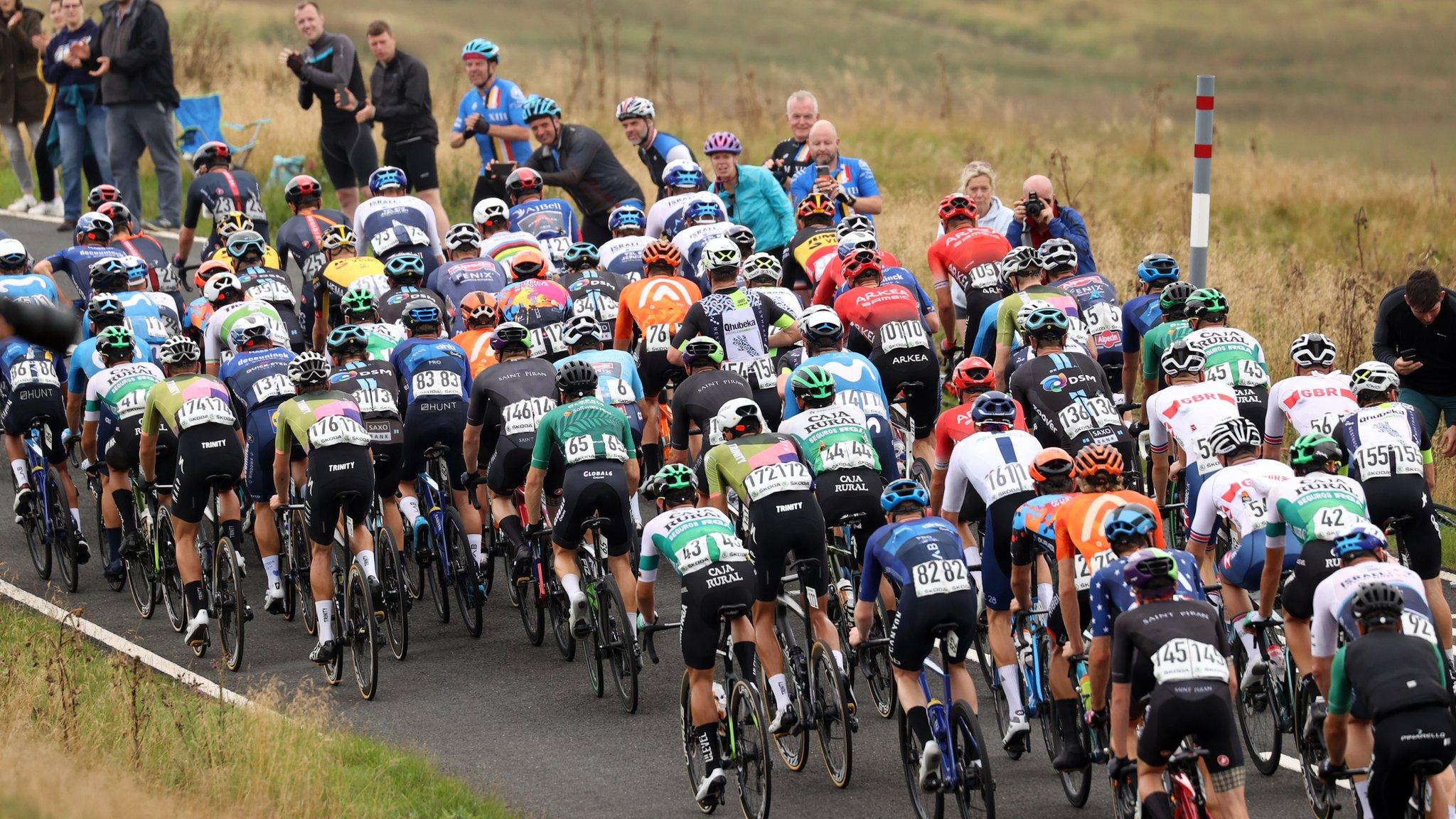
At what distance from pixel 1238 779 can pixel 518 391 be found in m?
6.43

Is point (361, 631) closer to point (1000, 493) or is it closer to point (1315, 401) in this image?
point (1000, 493)

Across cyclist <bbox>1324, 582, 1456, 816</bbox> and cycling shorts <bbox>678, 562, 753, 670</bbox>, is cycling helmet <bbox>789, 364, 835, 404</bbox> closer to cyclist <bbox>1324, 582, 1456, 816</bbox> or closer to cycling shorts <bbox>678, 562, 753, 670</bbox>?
cycling shorts <bbox>678, 562, 753, 670</bbox>

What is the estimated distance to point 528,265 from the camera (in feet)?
51.6

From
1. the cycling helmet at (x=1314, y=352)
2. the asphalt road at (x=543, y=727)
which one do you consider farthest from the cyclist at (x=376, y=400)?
the cycling helmet at (x=1314, y=352)

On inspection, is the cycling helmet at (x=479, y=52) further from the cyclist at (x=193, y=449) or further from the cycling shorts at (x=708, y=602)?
the cycling shorts at (x=708, y=602)

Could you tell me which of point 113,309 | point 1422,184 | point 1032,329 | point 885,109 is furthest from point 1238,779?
point 885,109

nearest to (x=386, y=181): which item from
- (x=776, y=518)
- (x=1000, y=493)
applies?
(x=776, y=518)

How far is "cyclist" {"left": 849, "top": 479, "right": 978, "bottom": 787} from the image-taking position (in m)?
9.97

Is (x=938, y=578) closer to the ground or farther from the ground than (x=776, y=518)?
closer to the ground

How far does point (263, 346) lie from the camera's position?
14.4 m

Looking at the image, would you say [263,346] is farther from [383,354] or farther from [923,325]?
[923,325]

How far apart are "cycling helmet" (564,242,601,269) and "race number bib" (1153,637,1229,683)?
8520 mm

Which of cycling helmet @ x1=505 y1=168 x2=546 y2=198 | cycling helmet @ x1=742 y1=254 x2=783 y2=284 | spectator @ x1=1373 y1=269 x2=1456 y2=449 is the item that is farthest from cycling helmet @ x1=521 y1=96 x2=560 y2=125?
spectator @ x1=1373 y1=269 x2=1456 y2=449

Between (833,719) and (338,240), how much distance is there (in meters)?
8.23
